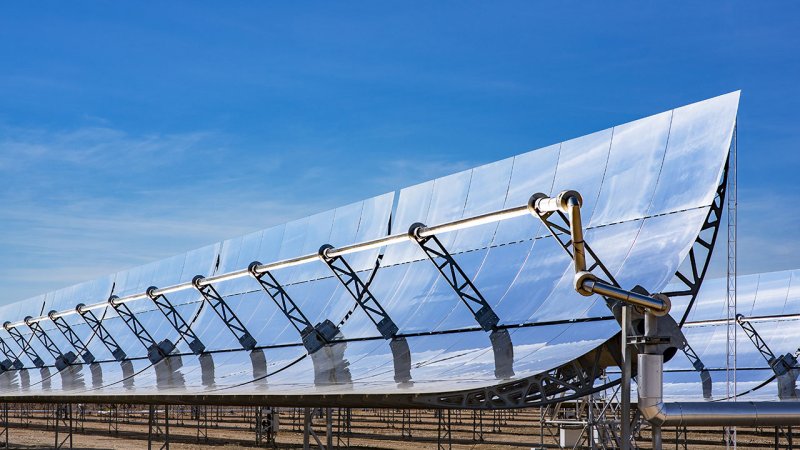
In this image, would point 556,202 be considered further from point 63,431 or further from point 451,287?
point 63,431

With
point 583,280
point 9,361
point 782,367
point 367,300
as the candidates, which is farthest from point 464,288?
point 9,361

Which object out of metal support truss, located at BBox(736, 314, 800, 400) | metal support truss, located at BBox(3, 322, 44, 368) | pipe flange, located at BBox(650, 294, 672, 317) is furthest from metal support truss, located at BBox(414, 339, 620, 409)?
metal support truss, located at BBox(3, 322, 44, 368)

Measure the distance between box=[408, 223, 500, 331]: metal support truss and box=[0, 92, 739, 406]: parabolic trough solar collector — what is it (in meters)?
0.06

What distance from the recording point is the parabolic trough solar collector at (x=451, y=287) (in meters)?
16.0

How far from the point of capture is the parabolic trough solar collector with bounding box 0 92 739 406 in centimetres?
1603

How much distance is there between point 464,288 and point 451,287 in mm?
815

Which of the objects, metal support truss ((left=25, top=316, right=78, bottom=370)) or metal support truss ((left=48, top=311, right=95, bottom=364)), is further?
metal support truss ((left=25, top=316, right=78, bottom=370))

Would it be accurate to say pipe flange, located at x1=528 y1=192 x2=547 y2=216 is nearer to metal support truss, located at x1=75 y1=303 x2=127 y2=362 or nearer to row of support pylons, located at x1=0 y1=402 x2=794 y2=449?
row of support pylons, located at x1=0 y1=402 x2=794 y2=449

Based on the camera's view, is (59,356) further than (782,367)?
Yes

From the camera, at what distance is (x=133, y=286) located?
40.0 metres

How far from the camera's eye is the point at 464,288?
20609 millimetres

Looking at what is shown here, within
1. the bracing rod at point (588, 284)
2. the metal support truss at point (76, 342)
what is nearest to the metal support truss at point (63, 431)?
the metal support truss at point (76, 342)

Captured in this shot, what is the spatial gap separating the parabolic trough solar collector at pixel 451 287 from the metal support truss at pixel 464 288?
6 centimetres

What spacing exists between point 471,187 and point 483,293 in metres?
2.86
